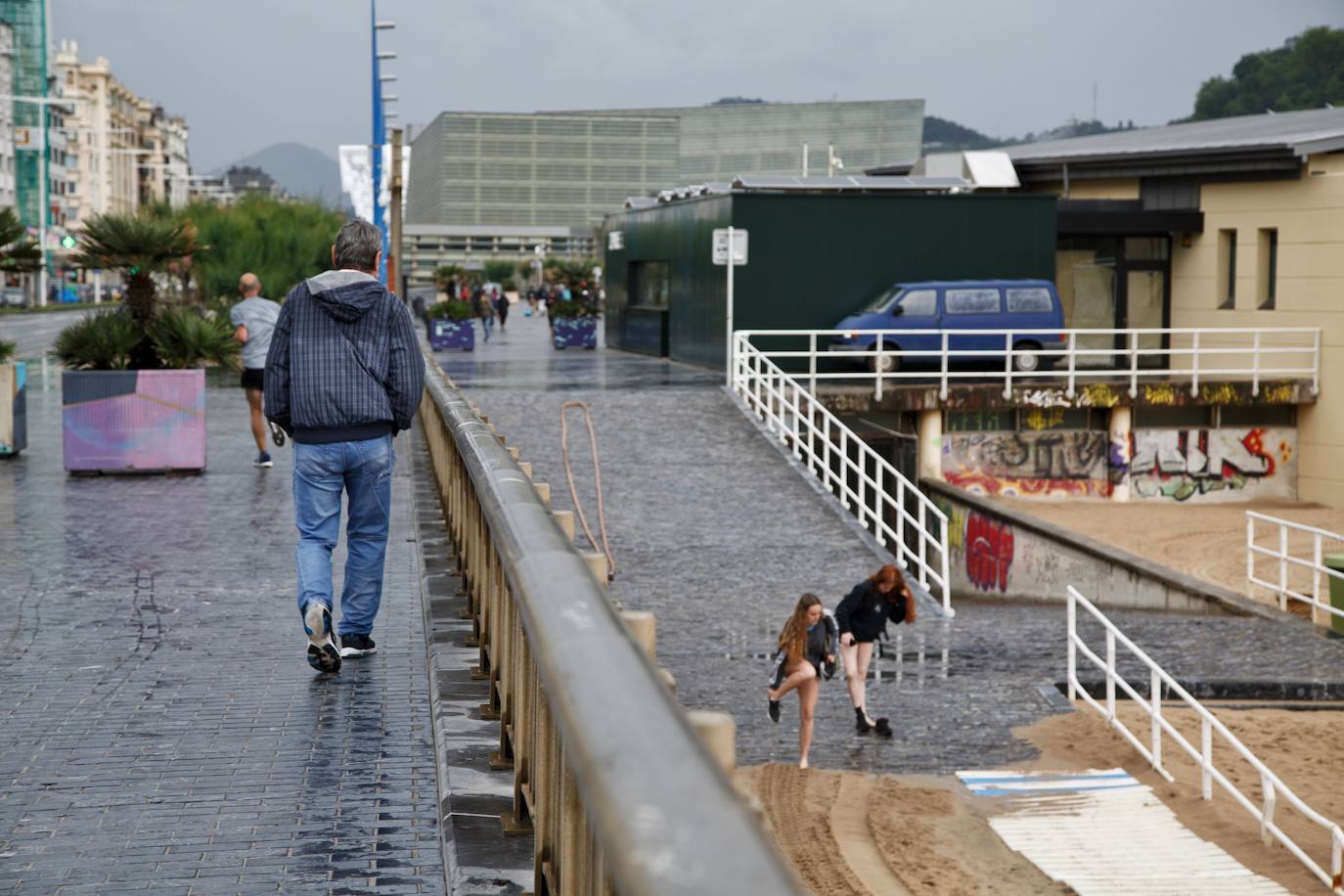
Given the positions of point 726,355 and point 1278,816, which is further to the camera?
point 726,355

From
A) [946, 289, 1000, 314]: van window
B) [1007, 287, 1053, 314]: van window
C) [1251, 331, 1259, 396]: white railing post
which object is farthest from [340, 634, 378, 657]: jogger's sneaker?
→ [1251, 331, 1259, 396]: white railing post

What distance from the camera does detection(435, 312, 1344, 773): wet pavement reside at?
14016mm

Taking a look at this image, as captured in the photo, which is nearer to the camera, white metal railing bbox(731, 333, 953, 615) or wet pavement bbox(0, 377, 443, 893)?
wet pavement bbox(0, 377, 443, 893)

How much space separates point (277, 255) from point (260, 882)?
45.6 m

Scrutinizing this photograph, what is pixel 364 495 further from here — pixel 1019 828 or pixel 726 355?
pixel 726 355

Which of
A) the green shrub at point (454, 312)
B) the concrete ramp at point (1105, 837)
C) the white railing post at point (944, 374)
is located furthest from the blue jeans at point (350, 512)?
the green shrub at point (454, 312)

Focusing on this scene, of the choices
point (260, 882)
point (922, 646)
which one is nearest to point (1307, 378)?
point (922, 646)

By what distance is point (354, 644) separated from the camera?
701cm

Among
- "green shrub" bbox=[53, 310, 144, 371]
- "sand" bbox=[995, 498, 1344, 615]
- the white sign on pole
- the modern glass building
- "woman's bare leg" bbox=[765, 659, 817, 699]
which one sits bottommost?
"sand" bbox=[995, 498, 1344, 615]

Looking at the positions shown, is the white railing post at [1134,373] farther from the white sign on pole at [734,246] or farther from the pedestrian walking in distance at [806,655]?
the pedestrian walking in distance at [806,655]

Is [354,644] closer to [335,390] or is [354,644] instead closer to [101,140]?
[335,390]

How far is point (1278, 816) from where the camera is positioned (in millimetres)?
12820

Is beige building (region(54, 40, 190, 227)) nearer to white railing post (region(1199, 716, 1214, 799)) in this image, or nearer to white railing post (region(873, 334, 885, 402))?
white railing post (region(873, 334, 885, 402))

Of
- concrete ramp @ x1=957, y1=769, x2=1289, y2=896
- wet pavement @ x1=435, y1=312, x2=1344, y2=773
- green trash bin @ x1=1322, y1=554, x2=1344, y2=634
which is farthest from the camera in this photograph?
green trash bin @ x1=1322, y1=554, x2=1344, y2=634
